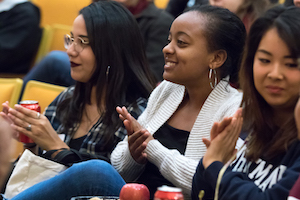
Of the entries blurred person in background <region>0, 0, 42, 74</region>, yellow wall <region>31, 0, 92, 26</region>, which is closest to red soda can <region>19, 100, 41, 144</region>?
blurred person in background <region>0, 0, 42, 74</region>

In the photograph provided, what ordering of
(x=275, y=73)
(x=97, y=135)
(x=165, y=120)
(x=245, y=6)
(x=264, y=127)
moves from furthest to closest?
1. (x=245, y=6)
2. (x=97, y=135)
3. (x=165, y=120)
4. (x=264, y=127)
5. (x=275, y=73)

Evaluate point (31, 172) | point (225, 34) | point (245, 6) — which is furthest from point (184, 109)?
point (245, 6)

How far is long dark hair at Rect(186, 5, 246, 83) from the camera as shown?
175 centimetres

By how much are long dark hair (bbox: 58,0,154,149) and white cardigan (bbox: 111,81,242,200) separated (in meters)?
0.17

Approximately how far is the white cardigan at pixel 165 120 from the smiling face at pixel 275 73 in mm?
290

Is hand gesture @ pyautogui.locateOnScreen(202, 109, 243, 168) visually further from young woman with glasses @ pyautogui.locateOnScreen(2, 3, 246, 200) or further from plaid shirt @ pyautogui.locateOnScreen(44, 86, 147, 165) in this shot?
plaid shirt @ pyautogui.locateOnScreen(44, 86, 147, 165)

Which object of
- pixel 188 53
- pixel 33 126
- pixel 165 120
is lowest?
pixel 33 126

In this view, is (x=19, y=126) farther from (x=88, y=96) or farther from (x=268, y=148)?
(x=268, y=148)

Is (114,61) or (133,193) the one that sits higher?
(114,61)

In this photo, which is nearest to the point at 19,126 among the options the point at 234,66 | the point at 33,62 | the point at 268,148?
the point at 234,66

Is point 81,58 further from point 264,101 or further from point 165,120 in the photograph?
point 264,101

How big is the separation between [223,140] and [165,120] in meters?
0.52

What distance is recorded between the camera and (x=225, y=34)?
1.75 meters

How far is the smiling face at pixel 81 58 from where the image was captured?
2.06 m
